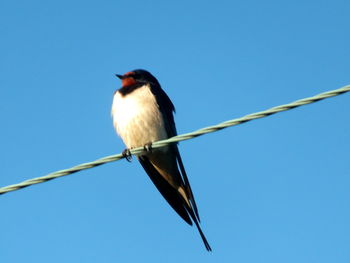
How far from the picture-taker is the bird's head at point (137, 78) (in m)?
6.47

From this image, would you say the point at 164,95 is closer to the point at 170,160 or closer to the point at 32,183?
the point at 170,160

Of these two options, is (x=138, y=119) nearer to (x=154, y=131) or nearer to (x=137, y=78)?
(x=154, y=131)

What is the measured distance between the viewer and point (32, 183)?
3396 millimetres

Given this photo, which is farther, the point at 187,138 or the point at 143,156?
the point at 143,156

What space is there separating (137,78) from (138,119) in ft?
2.26

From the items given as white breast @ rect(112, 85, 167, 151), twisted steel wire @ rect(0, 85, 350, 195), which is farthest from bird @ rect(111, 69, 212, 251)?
twisted steel wire @ rect(0, 85, 350, 195)

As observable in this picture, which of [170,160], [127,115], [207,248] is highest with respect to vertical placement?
[127,115]

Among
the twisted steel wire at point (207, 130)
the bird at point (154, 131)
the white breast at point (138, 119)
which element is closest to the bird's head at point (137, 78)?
the bird at point (154, 131)

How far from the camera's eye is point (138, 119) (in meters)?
6.00

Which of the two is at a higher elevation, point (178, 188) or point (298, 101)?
point (298, 101)

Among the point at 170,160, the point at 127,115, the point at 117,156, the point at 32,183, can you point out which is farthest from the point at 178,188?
the point at 32,183

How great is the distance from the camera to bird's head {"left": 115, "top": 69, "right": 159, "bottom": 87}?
6473 millimetres

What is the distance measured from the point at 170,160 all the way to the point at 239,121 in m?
3.02

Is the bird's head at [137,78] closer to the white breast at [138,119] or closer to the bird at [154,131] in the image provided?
the bird at [154,131]
